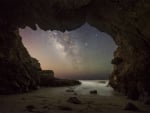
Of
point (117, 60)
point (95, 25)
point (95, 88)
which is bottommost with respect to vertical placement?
point (95, 88)

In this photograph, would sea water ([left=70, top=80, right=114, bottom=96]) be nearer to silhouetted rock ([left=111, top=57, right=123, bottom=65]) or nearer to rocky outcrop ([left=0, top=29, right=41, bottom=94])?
silhouetted rock ([left=111, top=57, right=123, bottom=65])

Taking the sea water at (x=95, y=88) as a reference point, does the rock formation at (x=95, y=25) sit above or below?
above

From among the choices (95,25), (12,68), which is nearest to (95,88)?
(95,25)

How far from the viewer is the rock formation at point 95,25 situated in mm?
13672

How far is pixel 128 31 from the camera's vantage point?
50.9 feet

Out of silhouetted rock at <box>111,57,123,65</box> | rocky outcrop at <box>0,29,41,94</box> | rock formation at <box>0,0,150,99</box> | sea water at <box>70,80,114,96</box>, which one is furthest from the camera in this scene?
silhouetted rock at <box>111,57,123,65</box>

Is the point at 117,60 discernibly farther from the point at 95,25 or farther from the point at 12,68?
the point at 12,68

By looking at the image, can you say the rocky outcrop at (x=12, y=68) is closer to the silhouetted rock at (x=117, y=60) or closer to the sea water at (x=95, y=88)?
the sea water at (x=95, y=88)

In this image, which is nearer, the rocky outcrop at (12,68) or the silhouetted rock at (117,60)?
the rocky outcrop at (12,68)

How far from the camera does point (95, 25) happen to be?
19.1 metres

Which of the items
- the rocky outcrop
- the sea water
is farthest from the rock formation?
the sea water

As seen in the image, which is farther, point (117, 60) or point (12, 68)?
point (117, 60)

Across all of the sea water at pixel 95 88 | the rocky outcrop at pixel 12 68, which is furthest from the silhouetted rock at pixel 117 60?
the rocky outcrop at pixel 12 68

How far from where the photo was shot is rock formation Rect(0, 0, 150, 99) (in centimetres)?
1367
